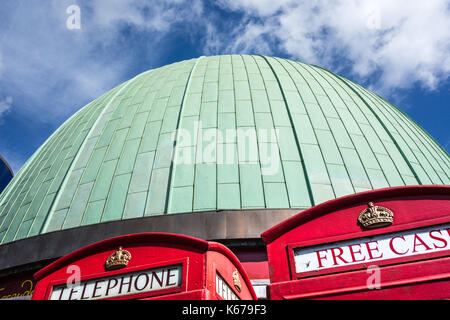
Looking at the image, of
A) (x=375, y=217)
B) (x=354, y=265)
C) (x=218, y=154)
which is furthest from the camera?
(x=218, y=154)

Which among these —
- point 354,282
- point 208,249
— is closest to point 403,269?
point 354,282

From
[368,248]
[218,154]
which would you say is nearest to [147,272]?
[368,248]

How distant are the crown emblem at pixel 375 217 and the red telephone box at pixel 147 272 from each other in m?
1.92

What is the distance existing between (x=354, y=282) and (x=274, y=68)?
33.4 feet

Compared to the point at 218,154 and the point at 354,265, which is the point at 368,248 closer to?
the point at 354,265

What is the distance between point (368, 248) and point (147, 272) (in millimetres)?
2843

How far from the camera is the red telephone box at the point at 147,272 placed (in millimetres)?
4348

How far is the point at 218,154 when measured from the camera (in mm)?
9094

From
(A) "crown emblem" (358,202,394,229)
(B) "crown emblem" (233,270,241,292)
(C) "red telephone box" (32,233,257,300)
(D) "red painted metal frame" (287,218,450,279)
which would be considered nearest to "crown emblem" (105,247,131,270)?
(C) "red telephone box" (32,233,257,300)

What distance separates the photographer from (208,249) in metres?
4.53

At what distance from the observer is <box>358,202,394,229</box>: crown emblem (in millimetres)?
4465

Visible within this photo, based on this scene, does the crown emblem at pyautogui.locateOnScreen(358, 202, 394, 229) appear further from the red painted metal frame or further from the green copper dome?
the green copper dome
